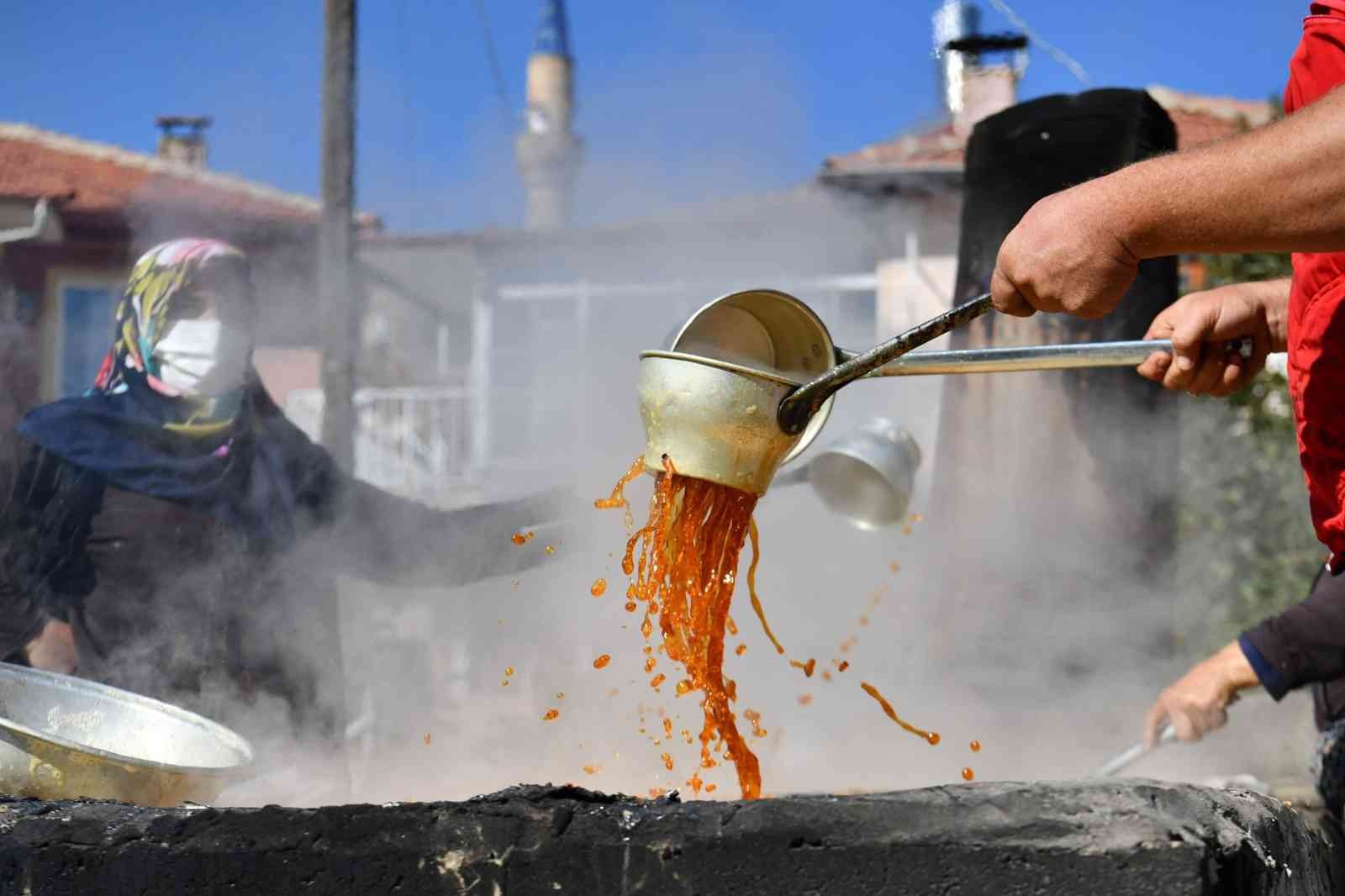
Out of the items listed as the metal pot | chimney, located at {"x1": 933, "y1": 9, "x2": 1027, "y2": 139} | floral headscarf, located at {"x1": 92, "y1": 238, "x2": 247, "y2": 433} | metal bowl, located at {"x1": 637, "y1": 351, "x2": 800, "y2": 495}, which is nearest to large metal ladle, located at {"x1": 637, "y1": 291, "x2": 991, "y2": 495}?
metal bowl, located at {"x1": 637, "y1": 351, "x2": 800, "y2": 495}

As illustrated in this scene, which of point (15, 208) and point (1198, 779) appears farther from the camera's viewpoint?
point (15, 208)

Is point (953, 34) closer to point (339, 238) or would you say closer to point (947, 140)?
point (339, 238)

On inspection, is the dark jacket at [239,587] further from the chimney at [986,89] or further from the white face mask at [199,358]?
the chimney at [986,89]

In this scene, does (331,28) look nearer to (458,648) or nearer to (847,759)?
(458,648)

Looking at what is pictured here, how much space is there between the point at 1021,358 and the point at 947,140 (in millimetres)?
8450

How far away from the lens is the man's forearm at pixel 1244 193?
148 cm

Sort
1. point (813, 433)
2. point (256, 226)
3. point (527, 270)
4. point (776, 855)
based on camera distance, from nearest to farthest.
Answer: point (776, 855) → point (813, 433) → point (256, 226) → point (527, 270)

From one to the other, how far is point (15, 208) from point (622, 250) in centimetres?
607

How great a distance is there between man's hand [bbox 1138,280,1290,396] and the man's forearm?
0.73m

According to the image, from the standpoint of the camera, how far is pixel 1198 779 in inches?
182

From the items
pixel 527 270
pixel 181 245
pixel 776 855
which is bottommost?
pixel 776 855

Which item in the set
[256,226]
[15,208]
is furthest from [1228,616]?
[15,208]

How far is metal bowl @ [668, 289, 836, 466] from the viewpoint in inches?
90.5

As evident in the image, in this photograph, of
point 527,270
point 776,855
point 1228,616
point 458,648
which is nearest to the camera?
point 776,855
